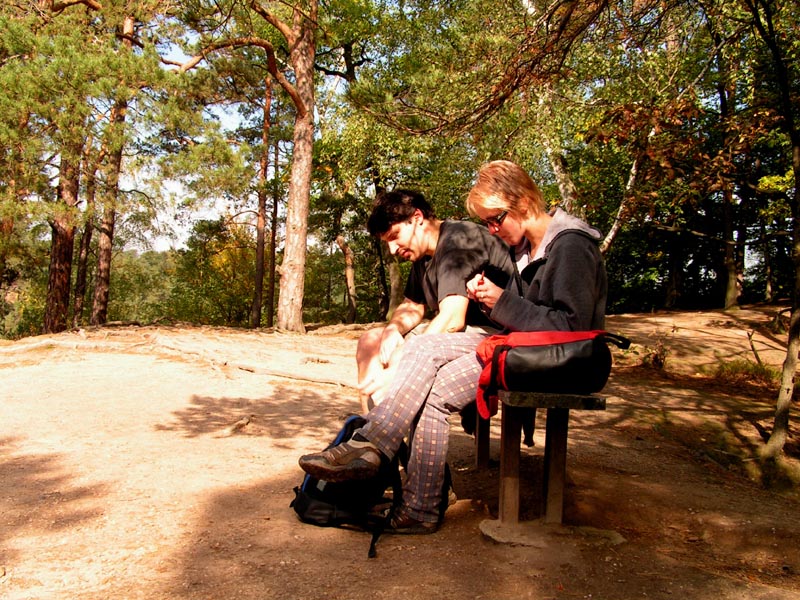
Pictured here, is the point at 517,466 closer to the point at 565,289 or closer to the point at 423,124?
the point at 565,289

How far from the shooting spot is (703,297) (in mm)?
19078

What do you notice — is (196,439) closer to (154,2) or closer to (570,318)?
(570,318)

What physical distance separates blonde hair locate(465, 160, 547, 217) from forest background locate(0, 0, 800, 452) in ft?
7.48

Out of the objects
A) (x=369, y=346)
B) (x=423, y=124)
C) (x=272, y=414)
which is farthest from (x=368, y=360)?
(x=423, y=124)

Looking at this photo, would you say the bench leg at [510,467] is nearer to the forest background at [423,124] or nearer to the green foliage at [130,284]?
the forest background at [423,124]

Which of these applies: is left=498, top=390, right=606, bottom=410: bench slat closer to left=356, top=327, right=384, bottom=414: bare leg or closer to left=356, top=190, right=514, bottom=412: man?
left=356, top=190, right=514, bottom=412: man

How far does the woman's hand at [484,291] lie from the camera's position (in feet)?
8.38

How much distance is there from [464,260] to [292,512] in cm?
131

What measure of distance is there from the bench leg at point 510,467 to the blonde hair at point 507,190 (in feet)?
2.82

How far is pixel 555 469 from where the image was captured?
96.4 inches

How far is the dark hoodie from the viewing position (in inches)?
92.5

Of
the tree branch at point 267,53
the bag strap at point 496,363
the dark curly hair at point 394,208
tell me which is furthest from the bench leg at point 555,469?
the tree branch at point 267,53

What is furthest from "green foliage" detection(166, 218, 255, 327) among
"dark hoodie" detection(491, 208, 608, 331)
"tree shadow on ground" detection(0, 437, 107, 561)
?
"dark hoodie" detection(491, 208, 608, 331)

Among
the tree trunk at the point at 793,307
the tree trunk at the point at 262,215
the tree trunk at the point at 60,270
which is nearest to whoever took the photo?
the tree trunk at the point at 793,307
